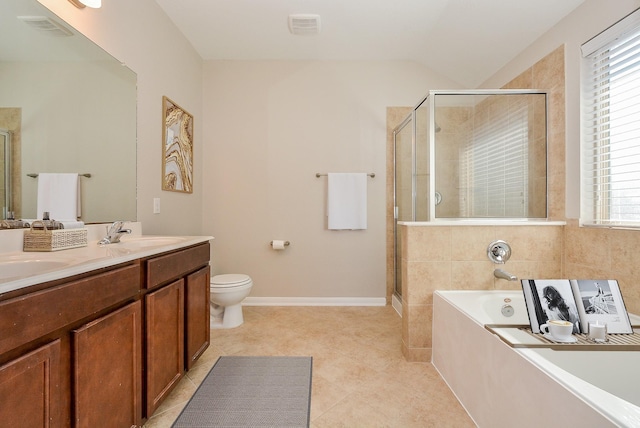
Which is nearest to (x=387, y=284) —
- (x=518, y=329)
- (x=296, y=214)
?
(x=296, y=214)

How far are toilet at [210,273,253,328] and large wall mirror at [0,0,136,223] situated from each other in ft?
2.90

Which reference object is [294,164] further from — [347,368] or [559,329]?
[559,329]

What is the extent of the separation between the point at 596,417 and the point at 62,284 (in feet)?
4.87

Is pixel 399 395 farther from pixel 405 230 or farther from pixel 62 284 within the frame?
pixel 62 284

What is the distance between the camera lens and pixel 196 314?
171 cm

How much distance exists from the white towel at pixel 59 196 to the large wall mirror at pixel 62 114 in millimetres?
25

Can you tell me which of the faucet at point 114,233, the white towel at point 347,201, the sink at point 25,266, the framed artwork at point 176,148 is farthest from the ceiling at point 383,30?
the sink at point 25,266

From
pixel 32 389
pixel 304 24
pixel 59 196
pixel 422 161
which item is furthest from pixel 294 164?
pixel 32 389

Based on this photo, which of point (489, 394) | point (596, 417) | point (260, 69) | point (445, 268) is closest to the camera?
point (596, 417)

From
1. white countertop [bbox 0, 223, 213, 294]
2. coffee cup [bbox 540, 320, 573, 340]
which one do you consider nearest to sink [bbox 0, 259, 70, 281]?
white countertop [bbox 0, 223, 213, 294]

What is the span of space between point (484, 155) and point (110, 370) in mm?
2344

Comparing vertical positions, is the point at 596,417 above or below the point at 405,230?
below

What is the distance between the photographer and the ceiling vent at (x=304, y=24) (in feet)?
7.66

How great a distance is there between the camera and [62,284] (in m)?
0.87
